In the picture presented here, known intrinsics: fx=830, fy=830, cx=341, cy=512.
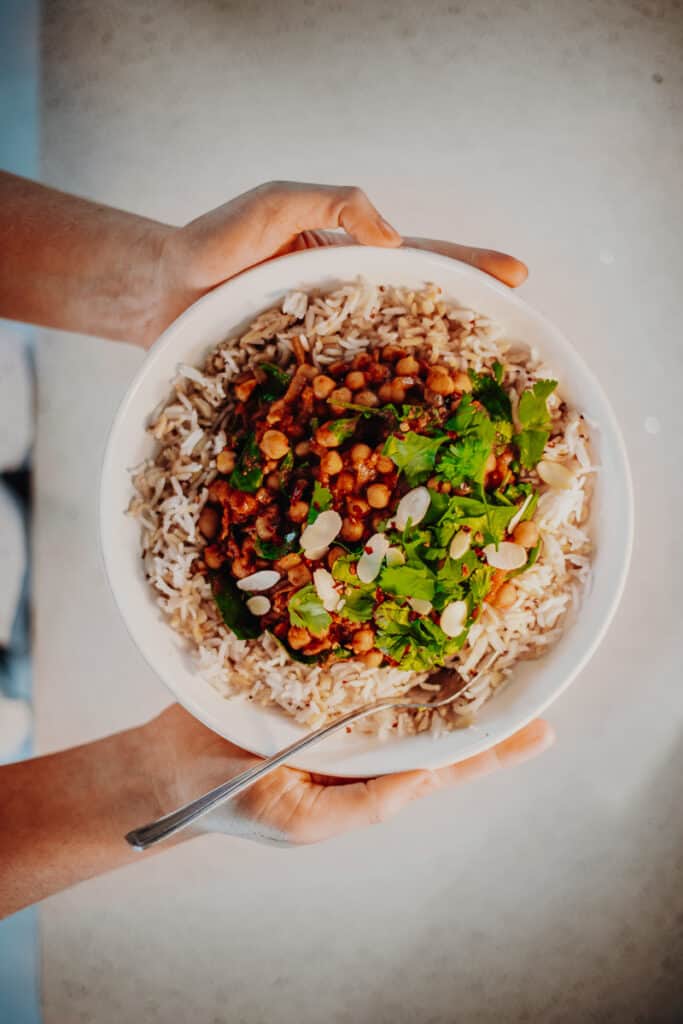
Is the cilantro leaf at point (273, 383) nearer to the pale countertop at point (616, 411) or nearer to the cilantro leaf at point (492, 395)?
the cilantro leaf at point (492, 395)

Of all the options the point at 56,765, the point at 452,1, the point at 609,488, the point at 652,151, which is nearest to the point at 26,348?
the point at 56,765

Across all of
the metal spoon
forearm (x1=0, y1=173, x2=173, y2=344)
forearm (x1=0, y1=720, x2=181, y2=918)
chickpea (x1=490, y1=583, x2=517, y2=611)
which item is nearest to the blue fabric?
forearm (x1=0, y1=173, x2=173, y2=344)

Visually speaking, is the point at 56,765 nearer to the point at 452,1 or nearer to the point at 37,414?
the point at 37,414

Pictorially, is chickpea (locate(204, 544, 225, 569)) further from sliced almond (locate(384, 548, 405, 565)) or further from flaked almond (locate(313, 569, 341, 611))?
sliced almond (locate(384, 548, 405, 565))

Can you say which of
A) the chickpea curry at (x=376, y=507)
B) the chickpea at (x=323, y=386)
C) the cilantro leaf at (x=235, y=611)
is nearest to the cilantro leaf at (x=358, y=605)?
the chickpea curry at (x=376, y=507)

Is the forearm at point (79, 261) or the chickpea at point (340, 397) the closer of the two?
the chickpea at point (340, 397)

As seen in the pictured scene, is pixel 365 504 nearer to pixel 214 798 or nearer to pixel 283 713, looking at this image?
pixel 283 713
